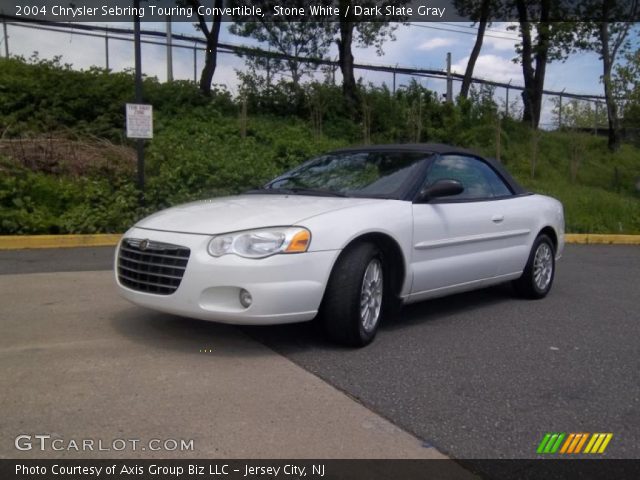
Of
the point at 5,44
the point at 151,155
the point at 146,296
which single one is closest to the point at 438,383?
the point at 146,296

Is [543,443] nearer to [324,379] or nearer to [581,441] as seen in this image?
[581,441]

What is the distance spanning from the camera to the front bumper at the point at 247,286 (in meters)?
3.90

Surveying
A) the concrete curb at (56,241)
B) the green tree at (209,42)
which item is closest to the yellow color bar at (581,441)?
the concrete curb at (56,241)

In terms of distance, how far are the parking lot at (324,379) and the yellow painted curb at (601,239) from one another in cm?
649

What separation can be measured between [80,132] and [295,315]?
34.4 ft

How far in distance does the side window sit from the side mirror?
21 centimetres

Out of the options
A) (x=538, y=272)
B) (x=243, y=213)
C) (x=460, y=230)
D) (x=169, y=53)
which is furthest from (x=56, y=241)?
(x=169, y=53)

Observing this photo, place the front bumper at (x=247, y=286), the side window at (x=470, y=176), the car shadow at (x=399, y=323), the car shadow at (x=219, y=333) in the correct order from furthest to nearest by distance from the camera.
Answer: the side window at (x=470, y=176), the car shadow at (x=399, y=323), the car shadow at (x=219, y=333), the front bumper at (x=247, y=286)

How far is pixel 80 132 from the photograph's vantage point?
515 inches

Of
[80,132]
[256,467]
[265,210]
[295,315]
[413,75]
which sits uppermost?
[413,75]

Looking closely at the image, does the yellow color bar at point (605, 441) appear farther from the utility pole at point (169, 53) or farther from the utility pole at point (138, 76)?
the utility pole at point (169, 53)

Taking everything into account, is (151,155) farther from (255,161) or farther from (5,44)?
(5,44)

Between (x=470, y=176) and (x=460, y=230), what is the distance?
724mm

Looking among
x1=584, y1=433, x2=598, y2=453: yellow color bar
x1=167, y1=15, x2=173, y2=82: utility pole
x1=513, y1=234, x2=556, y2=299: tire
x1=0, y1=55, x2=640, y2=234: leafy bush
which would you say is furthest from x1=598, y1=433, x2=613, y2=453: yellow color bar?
x1=167, y1=15, x2=173, y2=82: utility pole
